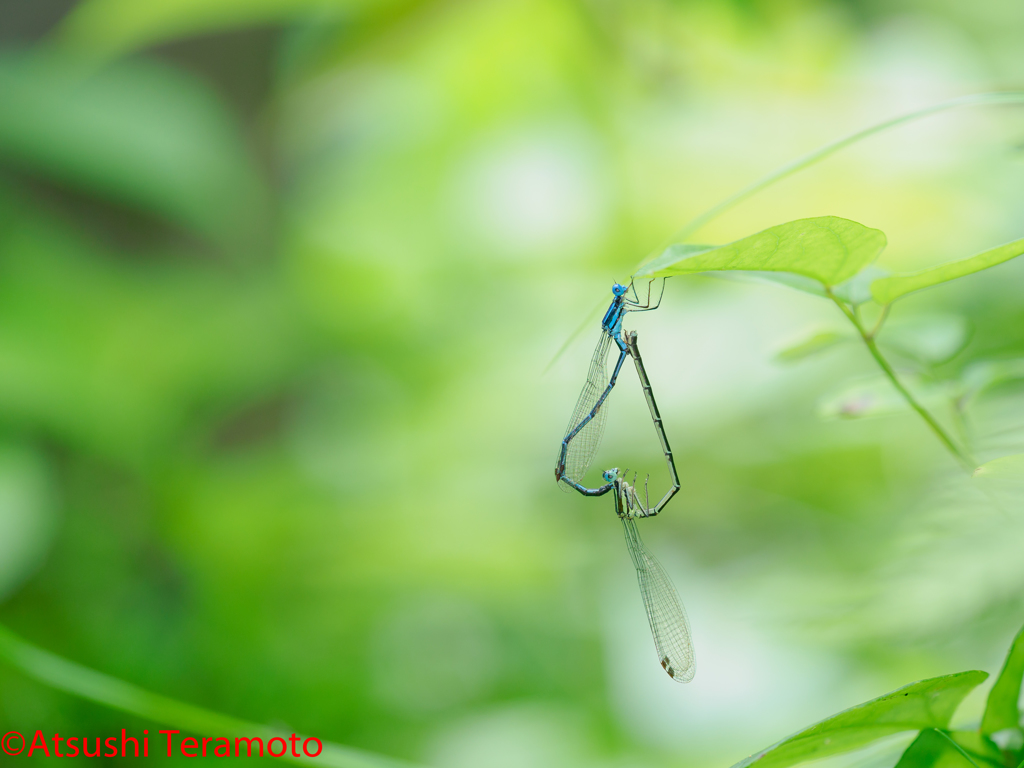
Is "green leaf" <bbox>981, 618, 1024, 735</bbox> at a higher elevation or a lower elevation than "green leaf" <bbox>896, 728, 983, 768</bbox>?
higher

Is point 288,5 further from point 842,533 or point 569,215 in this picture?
point 842,533

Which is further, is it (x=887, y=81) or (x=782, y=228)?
(x=887, y=81)

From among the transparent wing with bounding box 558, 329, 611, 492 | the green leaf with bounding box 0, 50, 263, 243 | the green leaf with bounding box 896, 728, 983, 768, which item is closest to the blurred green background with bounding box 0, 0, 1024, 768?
the green leaf with bounding box 0, 50, 263, 243

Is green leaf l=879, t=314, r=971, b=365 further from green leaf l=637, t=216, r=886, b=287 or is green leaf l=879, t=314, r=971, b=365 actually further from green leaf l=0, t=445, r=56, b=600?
green leaf l=0, t=445, r=56, b=600

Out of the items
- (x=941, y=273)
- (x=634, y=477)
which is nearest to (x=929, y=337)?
(x=941, y=273)

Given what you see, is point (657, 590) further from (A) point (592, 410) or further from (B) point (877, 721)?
(B) point (877, 721)

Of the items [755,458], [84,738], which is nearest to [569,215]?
[755,458]

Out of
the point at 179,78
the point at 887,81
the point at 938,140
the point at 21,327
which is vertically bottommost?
the point at 938,140
